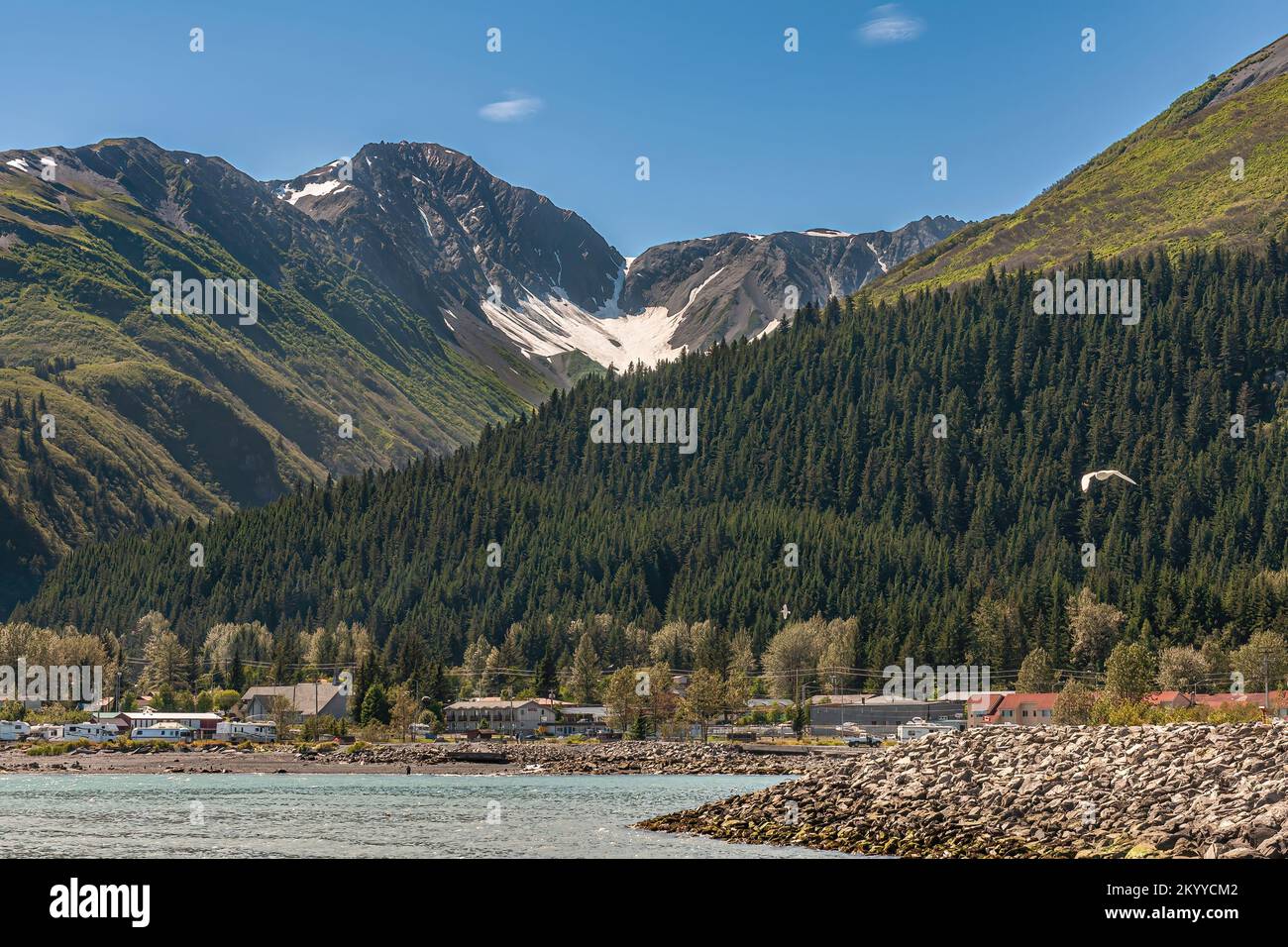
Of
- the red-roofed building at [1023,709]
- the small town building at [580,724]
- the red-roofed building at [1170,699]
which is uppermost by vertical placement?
the red-roofed building at [1170,699]

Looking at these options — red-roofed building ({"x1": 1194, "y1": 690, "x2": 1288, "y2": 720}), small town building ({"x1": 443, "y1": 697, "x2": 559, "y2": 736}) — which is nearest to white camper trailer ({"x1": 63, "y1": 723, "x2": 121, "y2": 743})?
small town building ({"x1": 443, "y1": 697, "x2": 559, "y2": 736})

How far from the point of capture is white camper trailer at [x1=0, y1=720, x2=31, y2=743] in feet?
598

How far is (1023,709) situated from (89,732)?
107272 millimetres

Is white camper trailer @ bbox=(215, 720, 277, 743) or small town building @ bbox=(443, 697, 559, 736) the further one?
small town building @ bbox=(443, 697, 559, 736)

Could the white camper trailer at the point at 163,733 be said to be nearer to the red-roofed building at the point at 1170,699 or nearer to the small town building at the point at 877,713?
the small town building at the point at 877,713

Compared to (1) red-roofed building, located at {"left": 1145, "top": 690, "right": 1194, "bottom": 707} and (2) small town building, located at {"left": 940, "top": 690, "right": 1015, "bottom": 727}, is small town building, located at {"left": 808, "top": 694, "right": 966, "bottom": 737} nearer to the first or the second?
(2) small town building, located at {"left": 940, "top": 690, "right": 1015, "bottom": 727}

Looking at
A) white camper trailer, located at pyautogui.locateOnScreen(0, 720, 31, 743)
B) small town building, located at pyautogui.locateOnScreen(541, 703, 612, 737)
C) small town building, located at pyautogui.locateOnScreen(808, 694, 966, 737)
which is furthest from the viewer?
small town building, located at pyautogui.locateOnScreen(541, 703, 612, 737)

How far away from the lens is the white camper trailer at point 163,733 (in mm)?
184000

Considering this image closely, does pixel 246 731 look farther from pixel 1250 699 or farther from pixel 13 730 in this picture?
pixel 1250 699

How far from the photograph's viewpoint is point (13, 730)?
7303 inches

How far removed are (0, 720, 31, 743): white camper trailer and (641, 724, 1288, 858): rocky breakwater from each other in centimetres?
12797

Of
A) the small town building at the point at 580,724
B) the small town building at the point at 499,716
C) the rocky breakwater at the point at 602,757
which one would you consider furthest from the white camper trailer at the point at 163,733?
the small town building at the point at 580,724

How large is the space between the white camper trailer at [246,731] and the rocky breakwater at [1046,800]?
4680 inches

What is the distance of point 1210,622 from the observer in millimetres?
186750
